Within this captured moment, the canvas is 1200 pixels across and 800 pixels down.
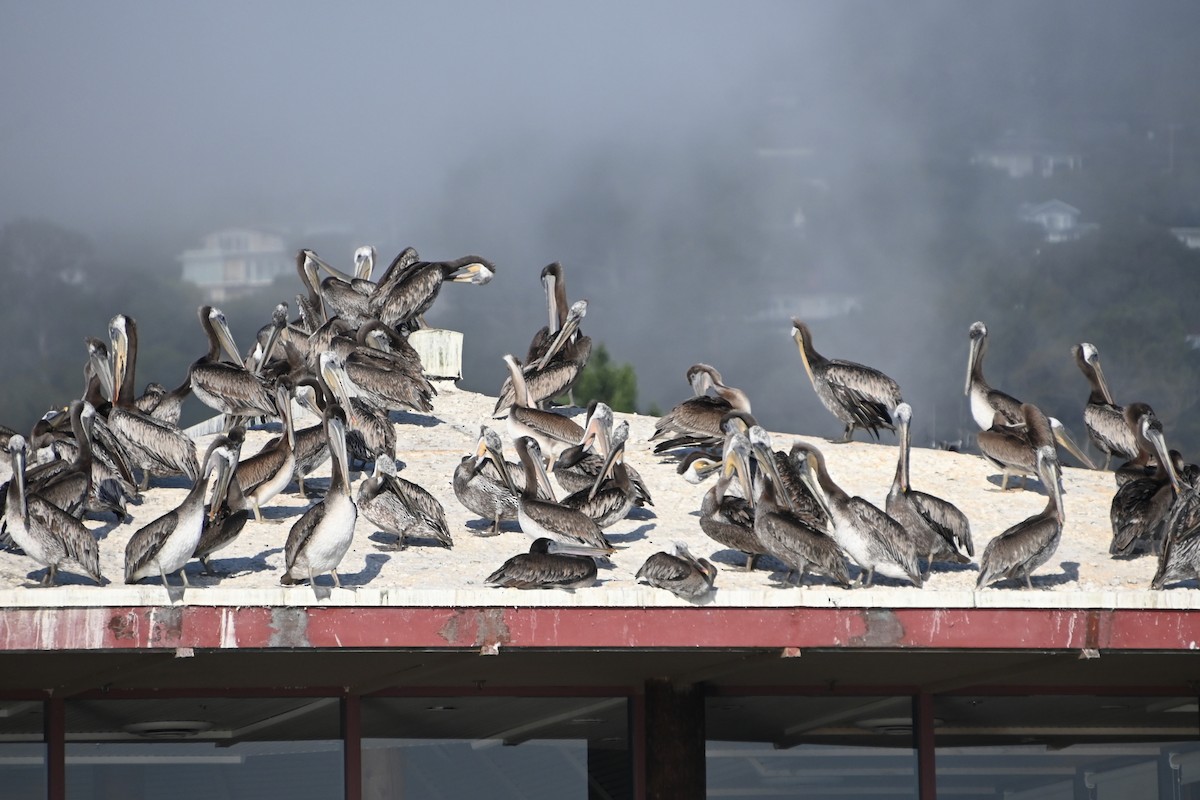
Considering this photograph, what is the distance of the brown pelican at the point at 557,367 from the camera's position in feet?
54.4

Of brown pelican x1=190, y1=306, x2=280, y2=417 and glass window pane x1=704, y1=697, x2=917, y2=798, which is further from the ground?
brown pelican x1=190, y1=306, x2=280, y2=417

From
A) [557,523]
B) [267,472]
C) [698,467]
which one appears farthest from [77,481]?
[698,467]

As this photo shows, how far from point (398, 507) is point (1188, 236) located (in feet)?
295

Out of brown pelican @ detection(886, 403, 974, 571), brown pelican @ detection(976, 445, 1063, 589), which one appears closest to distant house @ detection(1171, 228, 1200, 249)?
brown pelican @ detection(886, 403, 974, 571)

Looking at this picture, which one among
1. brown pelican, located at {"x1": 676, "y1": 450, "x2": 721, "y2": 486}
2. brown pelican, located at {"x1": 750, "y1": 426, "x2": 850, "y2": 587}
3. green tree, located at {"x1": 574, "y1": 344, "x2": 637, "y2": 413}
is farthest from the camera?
green tree, located at {"x1": 574, "y1": 344, "x2": 637, "y2": 413}

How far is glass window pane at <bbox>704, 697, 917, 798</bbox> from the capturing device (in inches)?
422

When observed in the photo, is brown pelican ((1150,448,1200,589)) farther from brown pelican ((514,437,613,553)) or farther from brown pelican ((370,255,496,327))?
brown pelican ((370,255,496,327))

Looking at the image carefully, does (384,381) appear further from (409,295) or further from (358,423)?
(409,295)

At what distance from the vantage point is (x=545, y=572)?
996 cm

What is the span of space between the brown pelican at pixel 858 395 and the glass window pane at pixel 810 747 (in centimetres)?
455

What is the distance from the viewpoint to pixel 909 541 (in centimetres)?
1098

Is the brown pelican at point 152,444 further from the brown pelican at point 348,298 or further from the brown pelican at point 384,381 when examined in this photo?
the brown pelican at point 348,298

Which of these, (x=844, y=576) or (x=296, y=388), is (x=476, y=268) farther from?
(x=844, y=576)

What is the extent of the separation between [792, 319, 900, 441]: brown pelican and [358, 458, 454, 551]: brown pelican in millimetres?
4388
